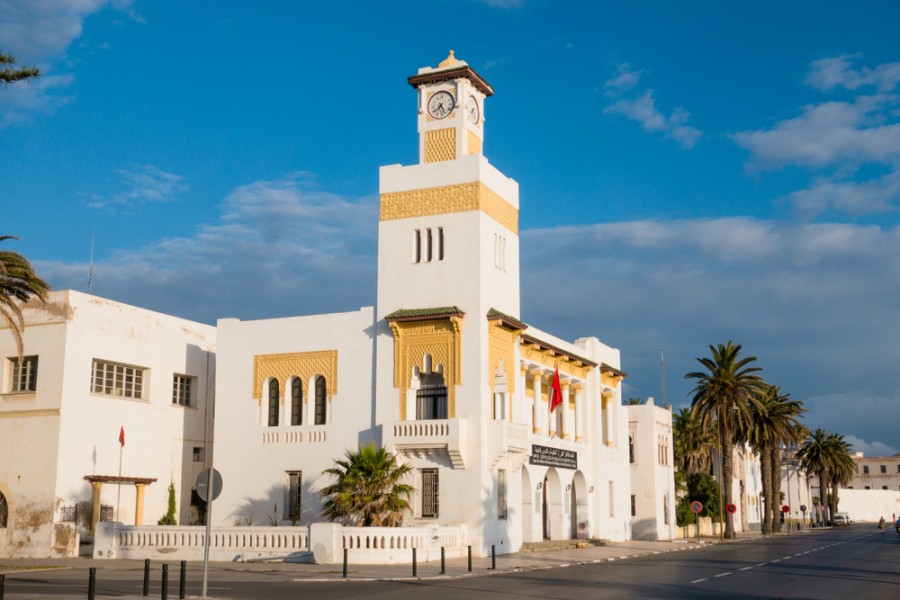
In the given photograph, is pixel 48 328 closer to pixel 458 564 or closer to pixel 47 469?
pixel 47 469

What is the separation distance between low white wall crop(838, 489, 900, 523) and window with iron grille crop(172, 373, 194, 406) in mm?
126167

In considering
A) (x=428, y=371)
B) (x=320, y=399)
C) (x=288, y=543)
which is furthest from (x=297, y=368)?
(x=288, y=543)

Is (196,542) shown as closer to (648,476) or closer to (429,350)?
(429,350)

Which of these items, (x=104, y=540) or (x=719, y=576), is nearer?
(x=719, y=576)

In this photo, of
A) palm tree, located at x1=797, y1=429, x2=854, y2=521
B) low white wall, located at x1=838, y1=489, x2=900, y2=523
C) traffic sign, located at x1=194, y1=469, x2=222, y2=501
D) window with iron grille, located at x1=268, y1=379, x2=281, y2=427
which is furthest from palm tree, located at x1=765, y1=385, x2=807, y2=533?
low white wall, located at x1=838, y1=489, x2=900, y2=523

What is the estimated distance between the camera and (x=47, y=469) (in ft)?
126

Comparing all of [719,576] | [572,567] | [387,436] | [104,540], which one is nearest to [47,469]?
[104,540]

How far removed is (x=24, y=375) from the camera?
132 ft

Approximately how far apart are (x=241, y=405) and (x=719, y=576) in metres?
23.1

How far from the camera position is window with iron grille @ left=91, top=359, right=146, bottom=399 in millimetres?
41156

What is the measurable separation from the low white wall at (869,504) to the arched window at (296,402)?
414ft

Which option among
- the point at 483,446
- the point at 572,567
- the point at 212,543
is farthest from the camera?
the point at 483,446

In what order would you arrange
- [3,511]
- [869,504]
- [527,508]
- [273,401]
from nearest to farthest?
[3,511], [273,401], [527,508], [869,504]

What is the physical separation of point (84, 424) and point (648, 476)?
34.5m
